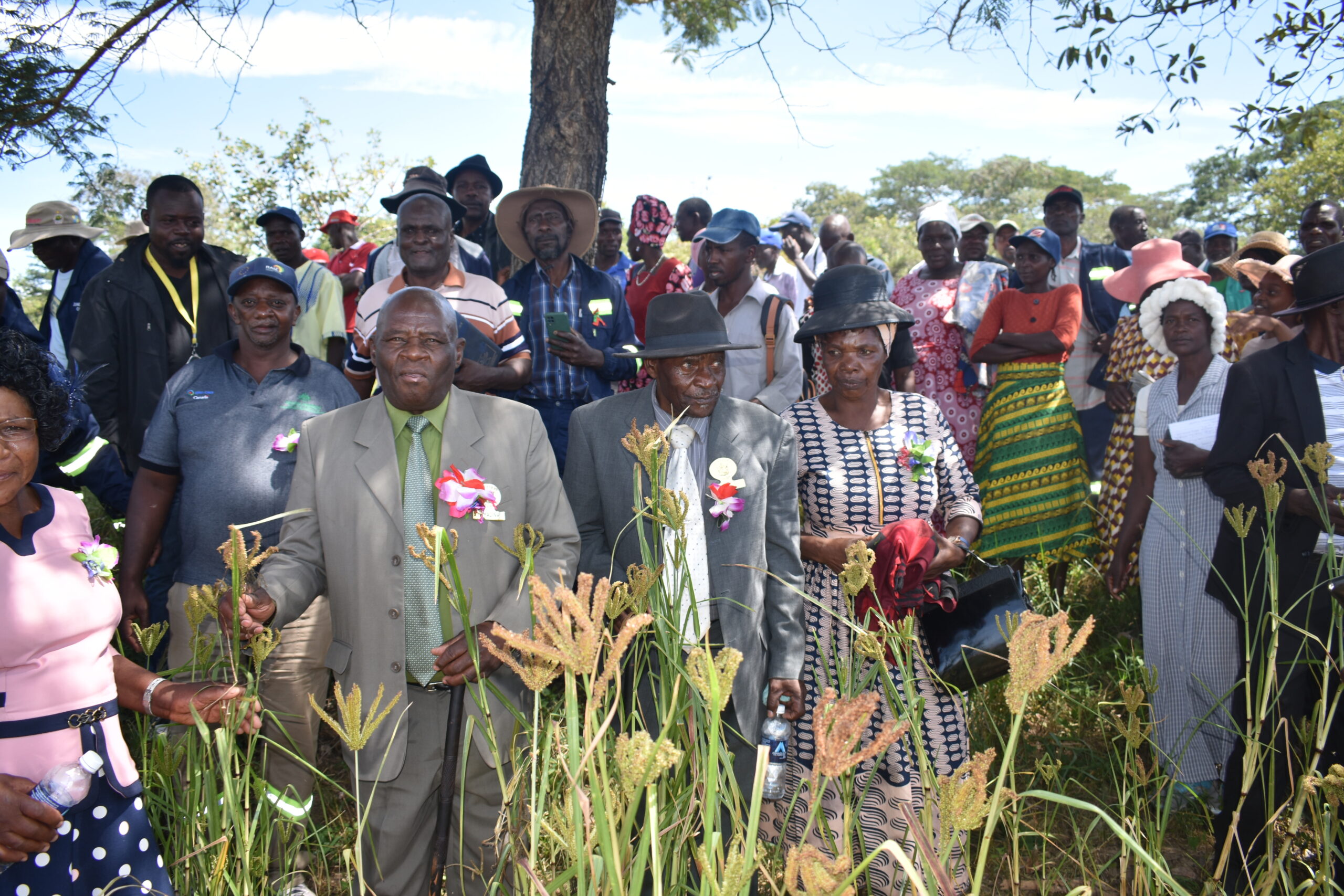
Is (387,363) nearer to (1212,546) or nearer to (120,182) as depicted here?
(1212,546)

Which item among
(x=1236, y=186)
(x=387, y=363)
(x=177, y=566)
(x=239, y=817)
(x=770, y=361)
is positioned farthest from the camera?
(x=1236, y=186)

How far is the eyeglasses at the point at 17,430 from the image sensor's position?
207 centimetres

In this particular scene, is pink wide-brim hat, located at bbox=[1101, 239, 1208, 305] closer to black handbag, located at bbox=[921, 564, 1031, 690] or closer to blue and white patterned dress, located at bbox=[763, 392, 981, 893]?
blue and white patterned dress, located at bbox=[763, 392, 981, 893]

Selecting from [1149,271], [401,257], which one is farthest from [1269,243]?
[401,257]

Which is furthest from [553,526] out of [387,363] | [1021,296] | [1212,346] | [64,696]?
[1021,296]

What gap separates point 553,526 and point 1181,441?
8.55 feet

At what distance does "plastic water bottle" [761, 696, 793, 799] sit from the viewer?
9.52ft

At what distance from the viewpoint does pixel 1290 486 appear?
292 cm

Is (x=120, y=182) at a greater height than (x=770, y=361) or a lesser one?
greater

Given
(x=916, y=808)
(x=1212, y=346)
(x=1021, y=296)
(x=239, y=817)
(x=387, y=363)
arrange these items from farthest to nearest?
(x=1021, y=296) < (x=1212, y=346) < (x=916, y=808) < (x=387, y=363) < (x=239, y=817)

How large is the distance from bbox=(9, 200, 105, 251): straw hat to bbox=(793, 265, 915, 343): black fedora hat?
475 cm

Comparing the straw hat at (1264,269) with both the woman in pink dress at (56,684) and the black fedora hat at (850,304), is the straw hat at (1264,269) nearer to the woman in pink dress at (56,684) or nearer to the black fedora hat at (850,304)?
the black fedora hat at (850,304)

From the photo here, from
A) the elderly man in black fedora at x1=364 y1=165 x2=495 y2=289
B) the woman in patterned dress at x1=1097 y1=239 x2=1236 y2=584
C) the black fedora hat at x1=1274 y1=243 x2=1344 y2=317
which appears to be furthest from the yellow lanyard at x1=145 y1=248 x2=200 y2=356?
the woman in patterned dress at x1=1097 y1=239 x2=1236 y2=584

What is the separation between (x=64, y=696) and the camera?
6.68 feet
